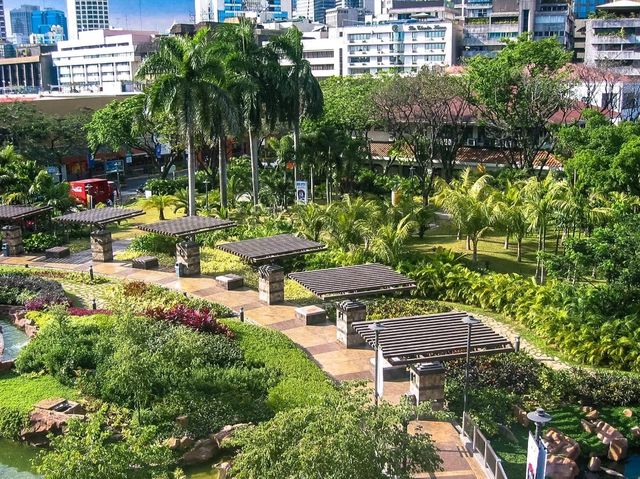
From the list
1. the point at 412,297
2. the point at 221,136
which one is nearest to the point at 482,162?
the point at 221,136

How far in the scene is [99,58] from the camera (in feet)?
535

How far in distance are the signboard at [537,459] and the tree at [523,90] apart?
110 feet

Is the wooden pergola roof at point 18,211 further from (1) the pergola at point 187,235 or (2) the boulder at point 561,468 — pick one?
(2) the boulder at point 561,468

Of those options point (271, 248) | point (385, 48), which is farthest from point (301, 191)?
point (385, 48)

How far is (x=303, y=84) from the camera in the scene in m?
44.2

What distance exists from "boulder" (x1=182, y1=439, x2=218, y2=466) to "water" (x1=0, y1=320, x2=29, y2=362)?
863 centimetres

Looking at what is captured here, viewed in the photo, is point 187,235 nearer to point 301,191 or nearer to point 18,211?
point 18,211

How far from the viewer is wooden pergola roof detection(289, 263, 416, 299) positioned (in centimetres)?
2386

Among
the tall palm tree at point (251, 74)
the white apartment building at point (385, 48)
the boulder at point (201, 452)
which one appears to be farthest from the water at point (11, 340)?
the white apartment building at point (385, 48)

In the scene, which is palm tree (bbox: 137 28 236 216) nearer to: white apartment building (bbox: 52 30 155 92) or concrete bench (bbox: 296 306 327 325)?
concrete bench (bbox: 296 306 327 325)

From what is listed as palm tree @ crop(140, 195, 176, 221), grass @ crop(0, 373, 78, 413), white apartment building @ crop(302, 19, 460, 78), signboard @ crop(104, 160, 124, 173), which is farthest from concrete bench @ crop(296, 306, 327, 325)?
white apartment building @ crop(302, 19, 460, 78)

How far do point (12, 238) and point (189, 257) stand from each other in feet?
33.0

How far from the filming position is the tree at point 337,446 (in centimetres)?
1229

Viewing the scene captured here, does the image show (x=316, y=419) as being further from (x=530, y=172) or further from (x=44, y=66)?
(x=44, y=66)
